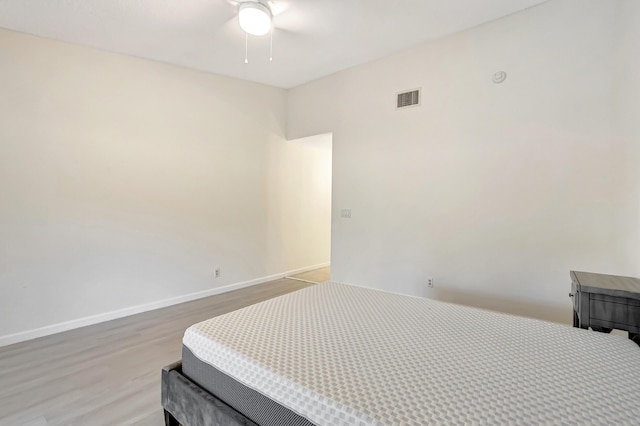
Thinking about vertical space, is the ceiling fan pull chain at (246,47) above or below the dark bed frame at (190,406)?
above

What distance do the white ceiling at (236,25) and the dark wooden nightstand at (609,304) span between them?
88.3 inches

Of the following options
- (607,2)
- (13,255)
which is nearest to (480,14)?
(607,2)

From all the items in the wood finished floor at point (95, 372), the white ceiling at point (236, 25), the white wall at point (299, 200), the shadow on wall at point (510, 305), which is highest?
the white ceiling at point (236, 25)

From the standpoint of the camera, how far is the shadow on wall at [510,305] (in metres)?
2.41

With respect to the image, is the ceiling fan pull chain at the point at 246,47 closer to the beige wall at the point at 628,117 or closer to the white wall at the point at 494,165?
the white wall at the point at 494,165

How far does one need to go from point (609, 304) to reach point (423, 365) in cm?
117

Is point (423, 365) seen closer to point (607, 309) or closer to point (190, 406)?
point (190, 406)

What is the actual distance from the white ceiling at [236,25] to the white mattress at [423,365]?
7.78 ft

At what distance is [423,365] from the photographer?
1162 millimetres

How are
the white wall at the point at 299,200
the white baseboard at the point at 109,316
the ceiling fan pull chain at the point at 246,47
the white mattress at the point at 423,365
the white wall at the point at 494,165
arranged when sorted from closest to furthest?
the white mattress at the point at 423,365 → the white wall at the point at 494,165 → the white baseboard at the point at 109,316 → the ceiling fan pull chain at the point at 246,47 → the white wall at the point at 299,200

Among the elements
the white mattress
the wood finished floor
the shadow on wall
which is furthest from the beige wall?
the wood finished floor

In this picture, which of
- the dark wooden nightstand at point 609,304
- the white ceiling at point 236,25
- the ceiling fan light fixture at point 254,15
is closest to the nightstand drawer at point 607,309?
the dark wooden nightstand at point 609,304

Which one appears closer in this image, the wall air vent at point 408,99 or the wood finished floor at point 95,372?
the wood finished floor at point 95,372

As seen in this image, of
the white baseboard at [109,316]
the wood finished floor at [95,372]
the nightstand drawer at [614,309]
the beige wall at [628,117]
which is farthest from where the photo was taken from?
the white baseboard at [109,316]
